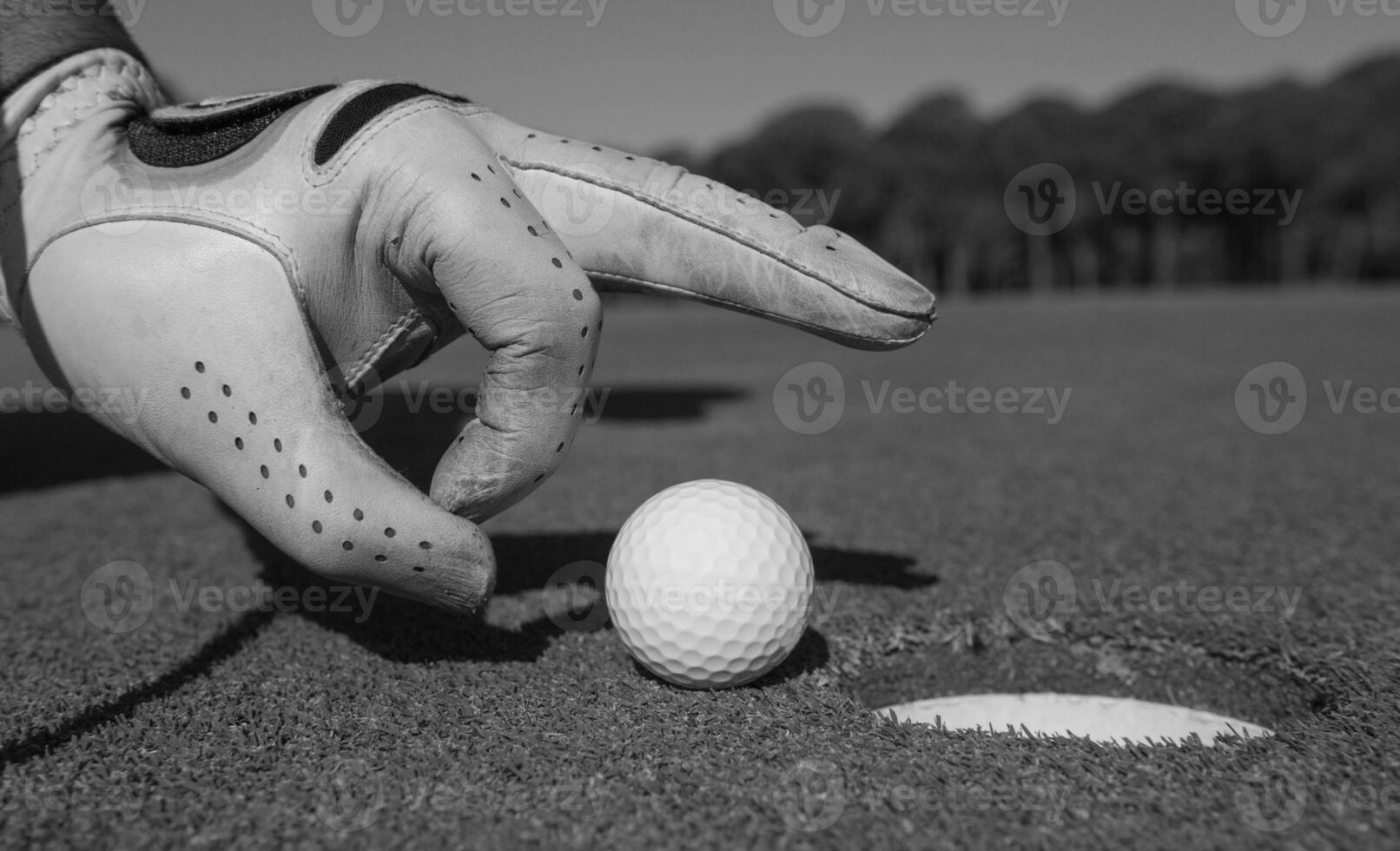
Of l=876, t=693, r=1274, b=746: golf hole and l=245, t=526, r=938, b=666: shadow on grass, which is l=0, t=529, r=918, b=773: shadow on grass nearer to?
l=245, t=526, r=938, b=666: shadow on grass

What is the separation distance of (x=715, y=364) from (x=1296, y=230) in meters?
49.0

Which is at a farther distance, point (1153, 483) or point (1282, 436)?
point (1282, 436)

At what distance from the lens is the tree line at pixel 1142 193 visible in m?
48.1

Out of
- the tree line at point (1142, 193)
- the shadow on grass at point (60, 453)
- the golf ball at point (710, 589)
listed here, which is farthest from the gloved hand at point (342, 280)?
the tree line at point (1142, 193)

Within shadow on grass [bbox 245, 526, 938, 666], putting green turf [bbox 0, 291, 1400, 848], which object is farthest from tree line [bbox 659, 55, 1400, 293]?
shadow on grass [bbox 245, 526, 938, 666]

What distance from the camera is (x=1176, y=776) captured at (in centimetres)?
203

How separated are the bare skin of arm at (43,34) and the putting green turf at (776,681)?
1.71m

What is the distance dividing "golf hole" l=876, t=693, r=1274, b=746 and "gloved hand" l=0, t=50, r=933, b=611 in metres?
1.19

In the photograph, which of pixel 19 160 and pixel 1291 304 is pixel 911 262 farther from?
pixel 19 160

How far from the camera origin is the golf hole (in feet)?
9.09

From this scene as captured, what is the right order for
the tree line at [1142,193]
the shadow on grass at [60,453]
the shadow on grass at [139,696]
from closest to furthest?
the shadow on grass at [139,696] < the shadow on grass at [60,453] < the tree line at [1142,193]

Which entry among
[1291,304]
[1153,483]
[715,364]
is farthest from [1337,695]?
[1291,304]

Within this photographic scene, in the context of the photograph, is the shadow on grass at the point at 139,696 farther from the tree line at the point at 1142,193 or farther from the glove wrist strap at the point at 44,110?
the tree line at the point at 1142,193

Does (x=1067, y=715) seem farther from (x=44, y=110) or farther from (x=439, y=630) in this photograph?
(x=44, y=110)
